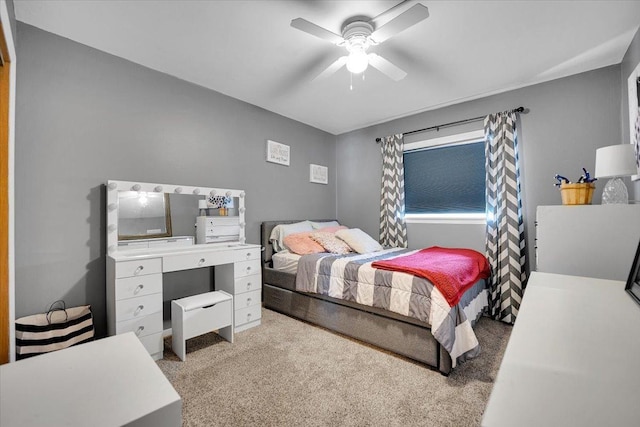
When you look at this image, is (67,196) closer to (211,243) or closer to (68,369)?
(211,243)

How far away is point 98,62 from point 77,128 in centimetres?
62

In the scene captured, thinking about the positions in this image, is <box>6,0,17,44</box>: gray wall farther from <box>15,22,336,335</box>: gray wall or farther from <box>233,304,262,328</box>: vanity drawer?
<box>233,304,262,328</box>: vanity drawer

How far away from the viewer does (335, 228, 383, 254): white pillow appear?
11.0 ft

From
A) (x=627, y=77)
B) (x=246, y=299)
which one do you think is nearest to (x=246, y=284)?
(x=246, y=299)

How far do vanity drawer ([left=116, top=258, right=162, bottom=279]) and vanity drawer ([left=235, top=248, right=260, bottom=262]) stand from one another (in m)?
0.71

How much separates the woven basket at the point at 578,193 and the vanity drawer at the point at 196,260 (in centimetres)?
293

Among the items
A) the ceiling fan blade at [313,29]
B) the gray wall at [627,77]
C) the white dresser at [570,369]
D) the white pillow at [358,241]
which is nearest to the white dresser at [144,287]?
the white pillow at [358,241]

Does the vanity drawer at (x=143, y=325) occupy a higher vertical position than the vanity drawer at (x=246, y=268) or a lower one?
lower

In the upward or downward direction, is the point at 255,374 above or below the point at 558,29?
below

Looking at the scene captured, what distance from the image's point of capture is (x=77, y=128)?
2270mm

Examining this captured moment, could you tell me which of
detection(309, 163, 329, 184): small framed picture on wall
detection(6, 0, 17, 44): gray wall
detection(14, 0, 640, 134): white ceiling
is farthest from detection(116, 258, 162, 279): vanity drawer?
detection(309, 163, 329, 184): small framed picture on wall

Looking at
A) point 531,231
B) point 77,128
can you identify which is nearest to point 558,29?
point 531,231

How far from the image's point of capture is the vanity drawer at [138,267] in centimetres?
206

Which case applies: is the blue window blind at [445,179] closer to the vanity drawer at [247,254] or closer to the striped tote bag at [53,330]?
the vanity drawer at [247,254]
